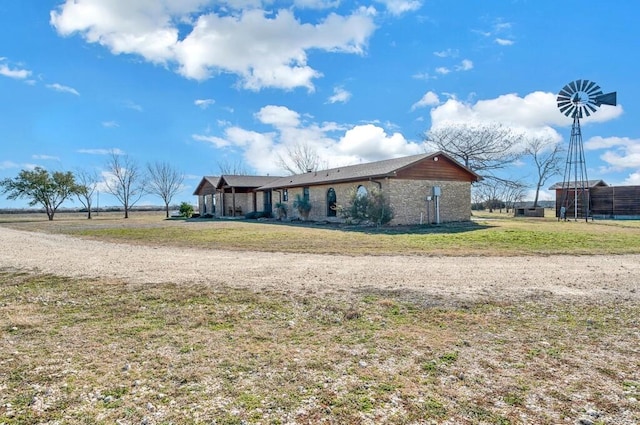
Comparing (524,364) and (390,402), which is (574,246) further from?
(390,402)

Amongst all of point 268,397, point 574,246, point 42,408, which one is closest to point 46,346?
point 42,408

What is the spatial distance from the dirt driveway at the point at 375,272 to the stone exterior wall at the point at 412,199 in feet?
37.1

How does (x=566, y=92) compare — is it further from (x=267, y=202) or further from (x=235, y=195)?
(x=235, y=195)

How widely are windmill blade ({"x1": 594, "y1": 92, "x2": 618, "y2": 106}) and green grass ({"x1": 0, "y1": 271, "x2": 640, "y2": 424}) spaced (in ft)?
89.3

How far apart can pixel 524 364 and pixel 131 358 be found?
3442 millimetres

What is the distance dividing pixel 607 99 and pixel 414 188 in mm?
16009

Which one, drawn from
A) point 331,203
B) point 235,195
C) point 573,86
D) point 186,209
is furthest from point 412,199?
point 186,209

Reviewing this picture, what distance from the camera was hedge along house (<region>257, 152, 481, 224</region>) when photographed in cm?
2092

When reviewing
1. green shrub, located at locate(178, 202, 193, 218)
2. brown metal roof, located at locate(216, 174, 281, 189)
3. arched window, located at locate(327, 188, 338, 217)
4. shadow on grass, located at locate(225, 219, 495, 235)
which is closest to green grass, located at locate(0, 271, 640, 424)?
shadow on grass, located at locate(225, 219, 495, 235)

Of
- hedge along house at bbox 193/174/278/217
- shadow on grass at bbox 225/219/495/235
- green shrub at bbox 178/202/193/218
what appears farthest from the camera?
green shrub at bbox 178/202/193/218

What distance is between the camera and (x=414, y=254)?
1041cm

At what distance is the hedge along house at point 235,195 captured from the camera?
117 feet

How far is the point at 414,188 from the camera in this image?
70.7 feet

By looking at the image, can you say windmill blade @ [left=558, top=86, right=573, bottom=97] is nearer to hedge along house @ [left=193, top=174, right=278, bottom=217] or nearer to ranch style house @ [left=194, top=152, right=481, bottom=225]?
ranch style house @ [left=194, top=152, right=481, bottom=225]
